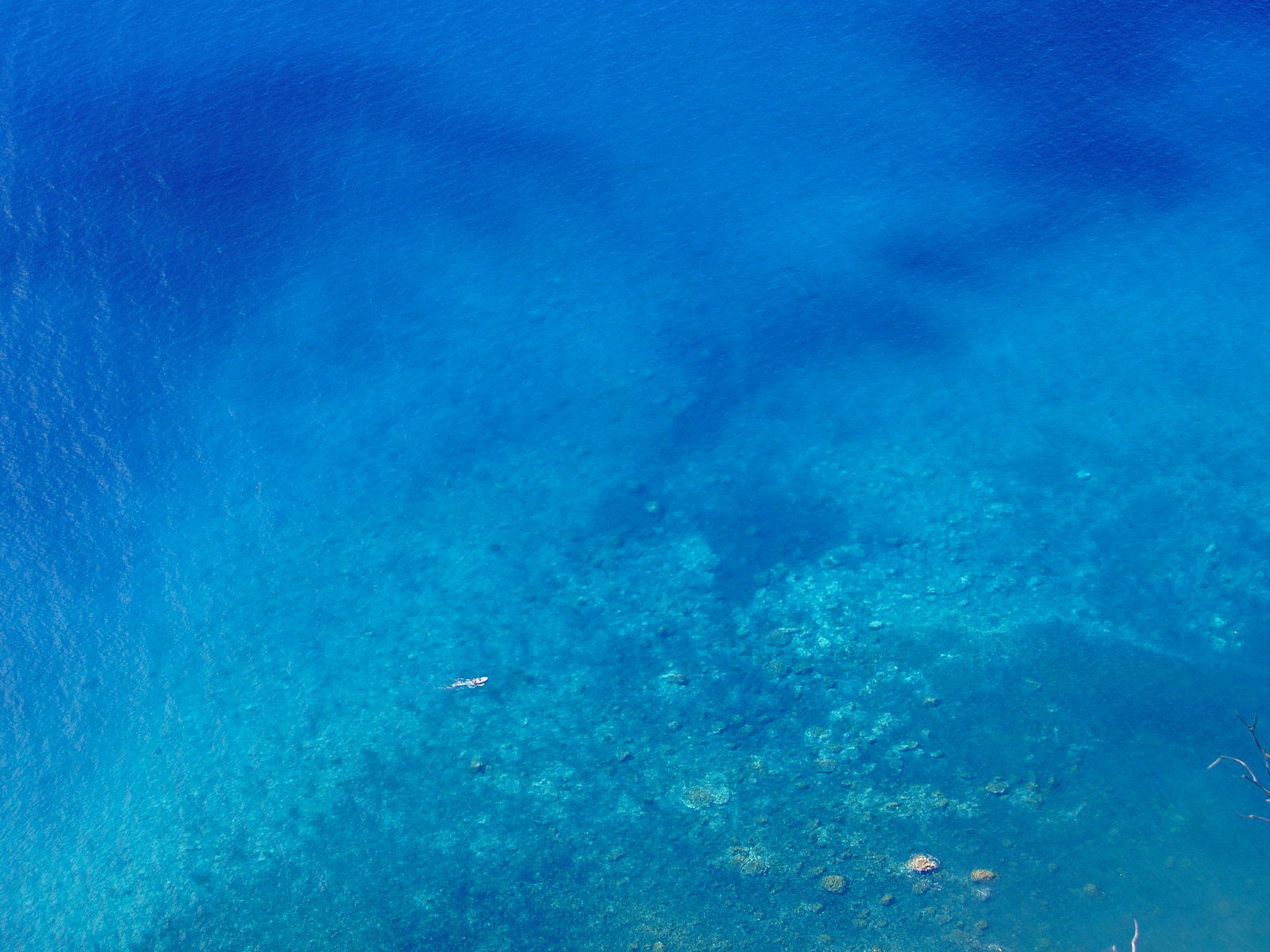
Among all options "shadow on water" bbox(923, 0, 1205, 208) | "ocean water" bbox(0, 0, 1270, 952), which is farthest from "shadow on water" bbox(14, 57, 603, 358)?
"shadow on water" bbox(923, 0, 1205, 208)

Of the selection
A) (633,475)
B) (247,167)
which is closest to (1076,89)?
(633,475)

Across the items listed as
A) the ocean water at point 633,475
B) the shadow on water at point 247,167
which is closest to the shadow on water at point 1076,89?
the ocean water at point 633,475

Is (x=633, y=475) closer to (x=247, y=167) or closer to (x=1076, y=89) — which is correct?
(x=247, y=167)

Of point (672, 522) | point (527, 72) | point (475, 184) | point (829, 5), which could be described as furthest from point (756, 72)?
point (672, 522)

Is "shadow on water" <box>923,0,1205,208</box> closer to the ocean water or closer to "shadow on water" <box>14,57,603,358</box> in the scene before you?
the ocean water

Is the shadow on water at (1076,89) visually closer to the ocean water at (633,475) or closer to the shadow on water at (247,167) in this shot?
the ocean water at (633,475)

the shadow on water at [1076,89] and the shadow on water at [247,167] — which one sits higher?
the shadow on water at [1076,89]

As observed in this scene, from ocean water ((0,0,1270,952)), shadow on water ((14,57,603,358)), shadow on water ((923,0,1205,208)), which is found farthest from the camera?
shadow on water ((923,0,1205,208))

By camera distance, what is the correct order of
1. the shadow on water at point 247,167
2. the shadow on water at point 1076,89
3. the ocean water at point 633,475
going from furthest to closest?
the shadow on water at point 1076,89
the shadow on water at point 247,167
the ocean water at point 633,475
